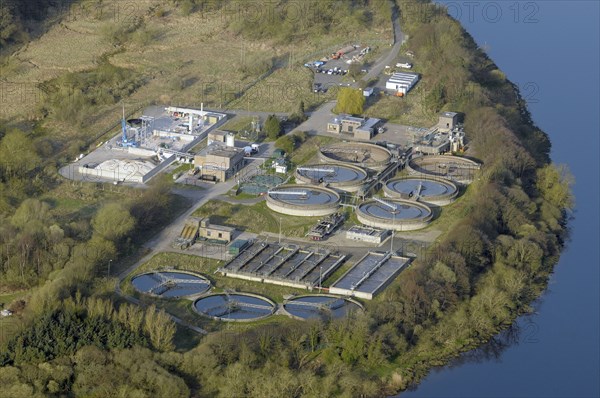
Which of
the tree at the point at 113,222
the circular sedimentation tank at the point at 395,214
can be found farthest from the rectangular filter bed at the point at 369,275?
the tree at the point at 113,222

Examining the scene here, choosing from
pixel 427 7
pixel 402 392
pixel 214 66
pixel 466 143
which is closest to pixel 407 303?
pixel 402 392

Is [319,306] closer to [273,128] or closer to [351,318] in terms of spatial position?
[351,318]

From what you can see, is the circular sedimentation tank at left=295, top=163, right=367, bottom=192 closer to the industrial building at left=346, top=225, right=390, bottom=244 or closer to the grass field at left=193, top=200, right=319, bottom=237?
the grass field at left=193, top=200, right=319, bottom=237

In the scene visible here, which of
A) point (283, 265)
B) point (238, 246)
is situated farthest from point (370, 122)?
point (283, 265)

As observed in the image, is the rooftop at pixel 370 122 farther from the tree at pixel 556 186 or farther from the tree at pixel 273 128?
the tree at pixel 556 186

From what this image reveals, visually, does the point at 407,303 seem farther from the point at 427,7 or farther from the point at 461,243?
the point at 427,7

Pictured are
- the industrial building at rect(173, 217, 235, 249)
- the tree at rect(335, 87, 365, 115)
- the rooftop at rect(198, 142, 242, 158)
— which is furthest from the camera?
the tree at rect(335, 87, 365, 115)

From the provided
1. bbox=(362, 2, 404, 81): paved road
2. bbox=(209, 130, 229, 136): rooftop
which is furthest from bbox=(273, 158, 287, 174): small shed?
bbox=(362, 2, 404, 81): paved road
